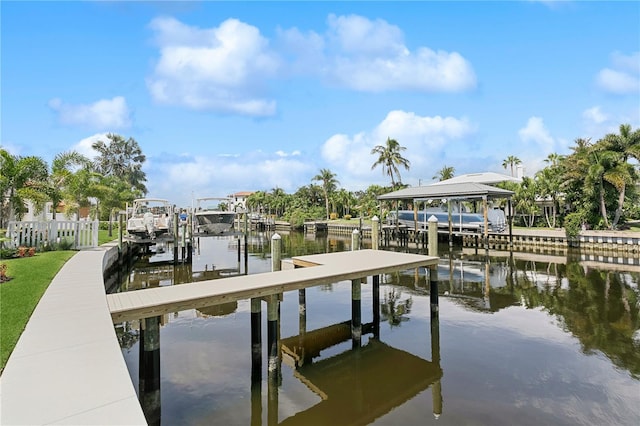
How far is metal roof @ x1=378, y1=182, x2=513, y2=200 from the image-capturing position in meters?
25.2

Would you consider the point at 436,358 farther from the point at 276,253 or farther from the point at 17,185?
the point at 17,185

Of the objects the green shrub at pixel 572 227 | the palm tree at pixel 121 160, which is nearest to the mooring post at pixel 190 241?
the green shrub at pixel 572 227

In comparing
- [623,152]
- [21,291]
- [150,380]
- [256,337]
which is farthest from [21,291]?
[623,152]

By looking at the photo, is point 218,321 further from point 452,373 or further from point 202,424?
point 452,373

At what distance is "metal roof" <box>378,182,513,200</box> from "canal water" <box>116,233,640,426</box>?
12.4 meters

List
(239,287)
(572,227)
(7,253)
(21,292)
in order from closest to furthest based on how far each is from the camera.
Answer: (239,287) → (21,292) → (7,253) → (572,227)

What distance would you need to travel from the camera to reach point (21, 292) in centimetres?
725

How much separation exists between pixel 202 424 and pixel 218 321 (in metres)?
4.87

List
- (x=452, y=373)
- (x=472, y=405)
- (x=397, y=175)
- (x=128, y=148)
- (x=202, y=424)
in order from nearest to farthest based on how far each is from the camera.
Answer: (x=202, y=424) < (x=472, y=405) < (x=452, y=373) < (x=397, y=175) < (x=128, y=148)

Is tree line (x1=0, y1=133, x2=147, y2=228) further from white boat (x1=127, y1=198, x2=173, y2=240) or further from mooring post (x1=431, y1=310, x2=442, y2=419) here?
mooring post (x1=431, y1=310, x2=442, y2=419)

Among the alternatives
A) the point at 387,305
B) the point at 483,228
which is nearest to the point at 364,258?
the point at 387,305

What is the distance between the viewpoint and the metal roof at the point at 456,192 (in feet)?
82.6

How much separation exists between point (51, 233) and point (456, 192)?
23.7 metres

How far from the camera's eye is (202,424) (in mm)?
5281
